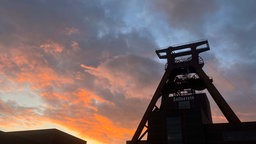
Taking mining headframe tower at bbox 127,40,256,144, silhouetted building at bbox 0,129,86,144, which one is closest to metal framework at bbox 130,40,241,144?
mining headframe tower at bbox 127,40,256,144

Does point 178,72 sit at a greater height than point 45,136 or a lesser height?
Answer: greater

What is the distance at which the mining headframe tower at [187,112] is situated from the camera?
35.0 meters

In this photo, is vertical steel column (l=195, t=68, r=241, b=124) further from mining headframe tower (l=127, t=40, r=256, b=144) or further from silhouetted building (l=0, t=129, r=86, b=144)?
silhouetted building (l=0, t=129, r=86, b=144)

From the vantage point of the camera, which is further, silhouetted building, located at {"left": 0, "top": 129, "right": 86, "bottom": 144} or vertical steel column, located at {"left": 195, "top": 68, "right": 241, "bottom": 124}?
silhouetted building, located at {"left": 0, "top": 129, "right": 86, "bottom": 144}

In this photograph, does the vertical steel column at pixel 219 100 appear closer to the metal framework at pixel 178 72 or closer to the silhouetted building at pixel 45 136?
the metal framework at pixel 178 72

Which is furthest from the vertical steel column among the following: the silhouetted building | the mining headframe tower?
the silhouetted building

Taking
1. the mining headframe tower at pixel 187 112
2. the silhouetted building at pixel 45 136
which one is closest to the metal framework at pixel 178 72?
the mining headframe tower at pixel 187 112

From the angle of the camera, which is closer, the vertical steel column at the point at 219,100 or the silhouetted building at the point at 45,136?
the vertical steel column at the point at 219,100

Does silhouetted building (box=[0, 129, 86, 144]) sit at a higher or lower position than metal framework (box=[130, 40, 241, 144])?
lower

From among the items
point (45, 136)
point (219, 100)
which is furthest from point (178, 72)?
point (45, 136)

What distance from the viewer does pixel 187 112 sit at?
37.2 m

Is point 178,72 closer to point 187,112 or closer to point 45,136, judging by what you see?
point 187,112

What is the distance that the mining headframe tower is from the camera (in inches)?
1377

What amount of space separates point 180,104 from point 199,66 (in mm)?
6745
